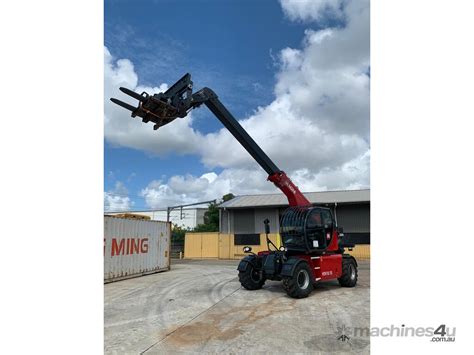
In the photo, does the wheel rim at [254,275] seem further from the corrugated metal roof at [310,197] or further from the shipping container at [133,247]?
the corrugated metal roof at [310,197]

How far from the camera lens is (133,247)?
16.0 m

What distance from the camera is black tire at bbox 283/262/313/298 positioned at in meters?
9.56

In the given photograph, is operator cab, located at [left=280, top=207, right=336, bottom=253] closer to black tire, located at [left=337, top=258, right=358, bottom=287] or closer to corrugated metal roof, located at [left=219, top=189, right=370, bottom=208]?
black tire, located at [left=337, top=258, right=358, bottom=287]

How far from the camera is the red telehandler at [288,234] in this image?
361 inches

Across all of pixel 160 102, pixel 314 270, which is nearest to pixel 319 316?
pixel 314 270

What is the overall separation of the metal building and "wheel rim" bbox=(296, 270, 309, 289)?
782 inches

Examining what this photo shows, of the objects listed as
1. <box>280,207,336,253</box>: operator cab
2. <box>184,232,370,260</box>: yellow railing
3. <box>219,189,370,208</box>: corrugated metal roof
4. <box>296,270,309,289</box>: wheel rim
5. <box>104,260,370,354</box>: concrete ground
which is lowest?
<box>184,232,370,260</box>: yellow railing

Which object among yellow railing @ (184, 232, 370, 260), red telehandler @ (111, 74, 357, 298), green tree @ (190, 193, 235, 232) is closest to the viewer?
red telehandler @ (111, 74, 357, 298)

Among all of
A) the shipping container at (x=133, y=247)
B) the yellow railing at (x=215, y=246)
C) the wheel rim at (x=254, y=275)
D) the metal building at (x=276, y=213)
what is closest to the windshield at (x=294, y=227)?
the wheel rim at (x=254, y=275)

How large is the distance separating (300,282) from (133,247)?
8684mm

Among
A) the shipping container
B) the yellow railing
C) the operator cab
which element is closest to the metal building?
the yellow railing

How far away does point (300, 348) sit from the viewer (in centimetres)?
563
